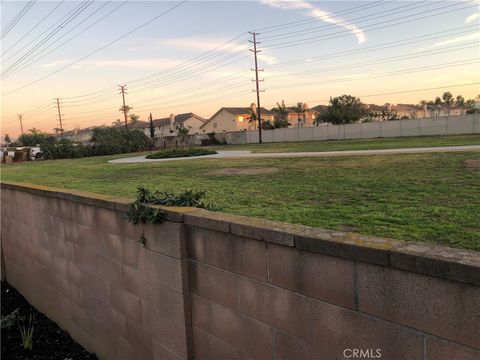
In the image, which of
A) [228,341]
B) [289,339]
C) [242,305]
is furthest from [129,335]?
[289,339]

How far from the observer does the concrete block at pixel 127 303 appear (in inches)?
172

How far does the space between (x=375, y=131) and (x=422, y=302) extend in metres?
40.2

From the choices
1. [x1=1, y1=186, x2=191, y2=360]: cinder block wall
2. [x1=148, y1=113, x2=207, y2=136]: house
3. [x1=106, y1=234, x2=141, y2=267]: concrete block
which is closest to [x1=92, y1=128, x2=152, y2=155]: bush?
[x1=1, y1=186, x2=191, y2=360]: cinder block wall

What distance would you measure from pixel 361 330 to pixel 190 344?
5.96 ft

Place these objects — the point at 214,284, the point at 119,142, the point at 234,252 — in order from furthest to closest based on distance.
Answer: the point at 119,142 < the point at 214,284 < the point at 234,252

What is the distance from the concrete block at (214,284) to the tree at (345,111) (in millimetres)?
72946

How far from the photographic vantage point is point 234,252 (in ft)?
10.2

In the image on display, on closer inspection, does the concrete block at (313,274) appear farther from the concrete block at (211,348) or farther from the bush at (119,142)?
the bush at (119,142)

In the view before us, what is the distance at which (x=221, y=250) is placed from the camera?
325 centimetres

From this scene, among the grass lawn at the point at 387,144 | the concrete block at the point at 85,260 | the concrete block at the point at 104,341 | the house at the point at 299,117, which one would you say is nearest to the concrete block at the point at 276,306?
the concrete block at the point at 104,341

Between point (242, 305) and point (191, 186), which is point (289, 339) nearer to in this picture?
point (242, 305)

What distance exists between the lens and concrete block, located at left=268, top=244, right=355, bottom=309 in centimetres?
239

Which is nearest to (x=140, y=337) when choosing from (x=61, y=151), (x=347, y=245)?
(x=347, y=245)

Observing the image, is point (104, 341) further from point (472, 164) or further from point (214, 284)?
point (472, 164)
